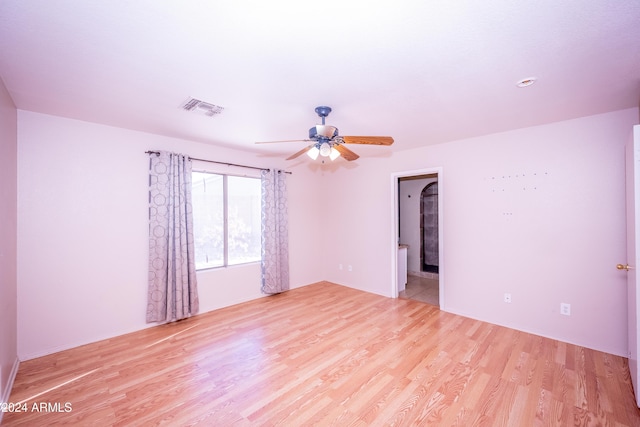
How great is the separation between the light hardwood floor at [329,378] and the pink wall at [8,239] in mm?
243

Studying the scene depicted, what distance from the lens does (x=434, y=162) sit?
12.6 ft

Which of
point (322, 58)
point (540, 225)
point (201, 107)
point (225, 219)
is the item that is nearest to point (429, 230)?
point (540, 225)

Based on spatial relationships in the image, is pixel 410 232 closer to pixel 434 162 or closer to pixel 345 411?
pixel 434 162

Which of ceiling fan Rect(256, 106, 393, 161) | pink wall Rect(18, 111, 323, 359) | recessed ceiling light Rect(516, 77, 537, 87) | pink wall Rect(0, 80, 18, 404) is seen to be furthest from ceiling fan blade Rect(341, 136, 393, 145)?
pink wall Rect(0, 80, 18, 404)

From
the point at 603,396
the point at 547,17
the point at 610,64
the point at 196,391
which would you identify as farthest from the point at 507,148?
the point at 196,391

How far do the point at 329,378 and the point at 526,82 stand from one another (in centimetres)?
290

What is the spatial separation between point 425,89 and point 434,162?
1.93 m

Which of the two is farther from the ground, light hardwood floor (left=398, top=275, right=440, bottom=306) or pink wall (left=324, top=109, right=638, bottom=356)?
pink wall (left=324, top=109, right=638, bottom=356)

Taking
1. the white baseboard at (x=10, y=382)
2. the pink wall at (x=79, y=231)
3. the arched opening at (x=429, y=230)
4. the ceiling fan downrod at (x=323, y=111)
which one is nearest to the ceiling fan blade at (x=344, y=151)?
the ceiling fan downrod at (x=323, y=111)

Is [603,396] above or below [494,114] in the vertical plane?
below

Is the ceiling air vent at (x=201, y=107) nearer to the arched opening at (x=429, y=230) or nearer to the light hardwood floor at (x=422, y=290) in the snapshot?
the light hardwood floor at (x=422, y=290)

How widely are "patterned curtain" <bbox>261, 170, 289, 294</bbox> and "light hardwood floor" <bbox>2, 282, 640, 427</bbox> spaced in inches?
45.6

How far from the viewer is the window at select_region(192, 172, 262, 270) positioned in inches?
149

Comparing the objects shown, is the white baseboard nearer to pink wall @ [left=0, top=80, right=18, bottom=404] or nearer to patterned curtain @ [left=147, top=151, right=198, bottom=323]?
pink wall @ [left=0, top=80, right=18, bottom=404]
